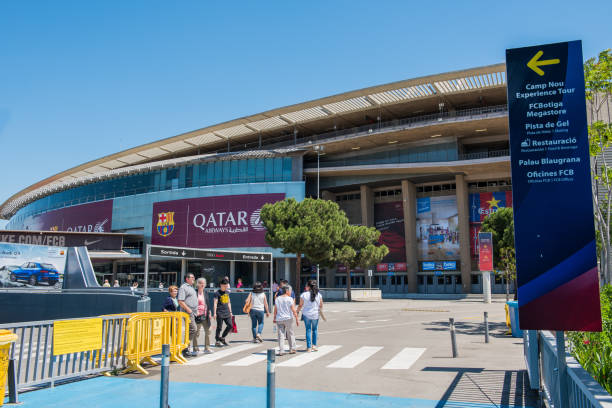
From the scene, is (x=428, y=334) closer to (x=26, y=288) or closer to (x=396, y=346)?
(x=396, y=346)

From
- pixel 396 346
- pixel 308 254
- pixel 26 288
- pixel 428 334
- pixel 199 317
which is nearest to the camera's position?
pixel 199 317

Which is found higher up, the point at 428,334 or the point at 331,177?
the point at 331,177

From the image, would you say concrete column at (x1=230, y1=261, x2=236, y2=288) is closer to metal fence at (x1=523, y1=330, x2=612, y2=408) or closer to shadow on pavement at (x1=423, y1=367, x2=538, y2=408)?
shadow on pavement at (x1=423, y1=367, x2=538, y2=408)

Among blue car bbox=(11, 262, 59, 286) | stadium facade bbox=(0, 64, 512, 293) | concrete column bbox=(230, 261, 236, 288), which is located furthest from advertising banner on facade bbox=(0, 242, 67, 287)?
concrete column bbox=(230, 261, 236, 288)

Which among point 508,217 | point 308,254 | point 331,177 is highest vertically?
point 331,177

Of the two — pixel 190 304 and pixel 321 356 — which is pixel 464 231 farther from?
pixel 190 304

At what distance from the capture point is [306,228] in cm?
3491

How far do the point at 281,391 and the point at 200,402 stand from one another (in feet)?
4.24

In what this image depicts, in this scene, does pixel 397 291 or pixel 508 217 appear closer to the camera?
pixel 508 217

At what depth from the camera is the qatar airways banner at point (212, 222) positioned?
5241 centimetres

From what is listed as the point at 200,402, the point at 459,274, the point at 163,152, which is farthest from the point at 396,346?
the point at 163,152

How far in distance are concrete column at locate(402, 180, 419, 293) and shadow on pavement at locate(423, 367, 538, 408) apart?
4356 cm

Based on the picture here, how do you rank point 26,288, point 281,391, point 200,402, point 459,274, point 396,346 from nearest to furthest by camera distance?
point 200,402 → point 281,391 → point 396,346 → point 26,288 → point 459,274

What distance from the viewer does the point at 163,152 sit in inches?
2591
